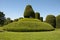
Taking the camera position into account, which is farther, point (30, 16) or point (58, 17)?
point (58, 17)

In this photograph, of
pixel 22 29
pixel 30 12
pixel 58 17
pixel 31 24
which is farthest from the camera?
pixel 58 17

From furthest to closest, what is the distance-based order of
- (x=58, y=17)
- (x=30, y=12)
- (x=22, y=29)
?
(x=58, y=17)
(x=30, y=12)
(x=22, y=29)

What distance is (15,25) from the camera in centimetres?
3256

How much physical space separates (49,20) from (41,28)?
16.1 metres

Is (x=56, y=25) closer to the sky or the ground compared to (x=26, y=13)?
closer to the ground

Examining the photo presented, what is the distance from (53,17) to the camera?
47.0 meters

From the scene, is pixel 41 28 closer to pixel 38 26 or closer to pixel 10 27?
pixel 38 26

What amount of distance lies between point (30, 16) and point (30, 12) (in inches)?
47.4

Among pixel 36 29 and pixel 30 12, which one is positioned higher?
pixel 30 12

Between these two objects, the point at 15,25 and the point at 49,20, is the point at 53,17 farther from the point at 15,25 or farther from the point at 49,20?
the point at 15,25

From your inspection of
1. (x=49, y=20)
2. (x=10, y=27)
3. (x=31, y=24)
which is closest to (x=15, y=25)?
(x=10, y=27)

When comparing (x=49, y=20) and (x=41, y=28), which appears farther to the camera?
(x=49, y=20)

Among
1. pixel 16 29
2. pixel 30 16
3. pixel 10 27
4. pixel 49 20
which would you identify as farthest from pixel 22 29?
pixel 49 20

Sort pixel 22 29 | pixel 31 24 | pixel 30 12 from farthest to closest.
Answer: pixel 30 12 < pixel 31 24 < pixel 22 29
